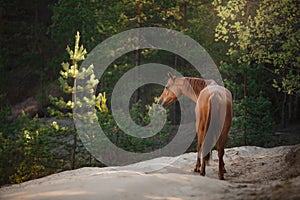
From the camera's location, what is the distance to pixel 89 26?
71.3ft

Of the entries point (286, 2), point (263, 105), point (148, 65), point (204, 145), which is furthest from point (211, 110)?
point (148, 65)

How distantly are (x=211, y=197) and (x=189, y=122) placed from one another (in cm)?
1826

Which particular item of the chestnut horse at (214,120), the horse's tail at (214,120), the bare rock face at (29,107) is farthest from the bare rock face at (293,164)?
the bare rock face at (29,107)

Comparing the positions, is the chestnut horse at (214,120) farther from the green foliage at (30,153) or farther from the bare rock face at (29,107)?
the bare rock face at (29,107)

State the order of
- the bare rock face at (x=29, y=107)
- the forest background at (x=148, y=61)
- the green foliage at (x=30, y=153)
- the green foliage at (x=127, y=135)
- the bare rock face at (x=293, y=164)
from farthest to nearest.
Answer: the bare rock face at (x=29, y=107) → the green foliage at (x=127, y=135) → the green foliage at (x=30, y=153) → the forest background at (x=148, y=61) → the bare rock face at (x=293, y=164)

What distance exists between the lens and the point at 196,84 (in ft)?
27.0

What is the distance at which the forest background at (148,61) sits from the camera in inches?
361

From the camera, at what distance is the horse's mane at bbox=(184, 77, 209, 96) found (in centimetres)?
813

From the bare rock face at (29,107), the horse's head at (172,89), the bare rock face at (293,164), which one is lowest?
the bare rock face at (293,164)

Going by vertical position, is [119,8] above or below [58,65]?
above

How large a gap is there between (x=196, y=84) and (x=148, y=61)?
14209mm

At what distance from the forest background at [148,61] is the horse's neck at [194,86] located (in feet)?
5.93

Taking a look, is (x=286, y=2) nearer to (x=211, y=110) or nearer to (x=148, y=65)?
(x=211, y=110)

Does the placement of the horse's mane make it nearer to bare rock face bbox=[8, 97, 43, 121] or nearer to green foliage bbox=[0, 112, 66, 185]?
green foliage bbox=[0, 112, 66, 185]
